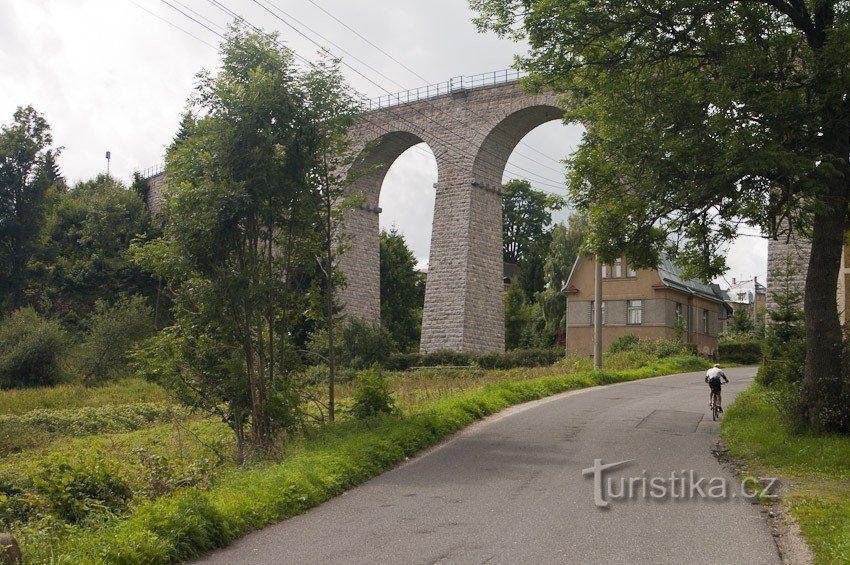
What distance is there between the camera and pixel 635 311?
4072 centimetres

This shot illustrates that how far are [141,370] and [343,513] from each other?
7147mm

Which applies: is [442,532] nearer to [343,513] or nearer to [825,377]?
[343,513]

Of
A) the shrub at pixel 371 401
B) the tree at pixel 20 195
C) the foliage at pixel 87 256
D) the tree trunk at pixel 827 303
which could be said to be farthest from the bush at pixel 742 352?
the tree at pixel 20 195

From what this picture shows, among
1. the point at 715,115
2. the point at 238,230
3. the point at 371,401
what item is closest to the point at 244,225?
the point at 238,230

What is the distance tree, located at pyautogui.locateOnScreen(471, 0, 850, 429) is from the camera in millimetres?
11180

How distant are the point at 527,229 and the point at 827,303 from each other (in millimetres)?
53327

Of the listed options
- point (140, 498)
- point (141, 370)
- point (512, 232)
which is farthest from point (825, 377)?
point (512, 232)

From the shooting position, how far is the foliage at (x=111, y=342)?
35844mm

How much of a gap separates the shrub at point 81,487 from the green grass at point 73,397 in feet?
62.6

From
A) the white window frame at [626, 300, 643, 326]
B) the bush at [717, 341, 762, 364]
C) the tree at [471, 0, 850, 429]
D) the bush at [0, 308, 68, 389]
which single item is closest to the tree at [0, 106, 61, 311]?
the bush at [0, 308, 68, 389]

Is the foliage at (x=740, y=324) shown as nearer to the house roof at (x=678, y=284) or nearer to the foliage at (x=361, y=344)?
the house roof at (x=678, y=284)

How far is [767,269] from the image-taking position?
27.9 metres

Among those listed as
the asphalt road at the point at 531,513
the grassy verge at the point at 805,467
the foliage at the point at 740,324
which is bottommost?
the asphalt road at the point at 531,513

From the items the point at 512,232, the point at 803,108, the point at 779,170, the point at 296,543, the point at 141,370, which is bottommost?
the point at 296,543
